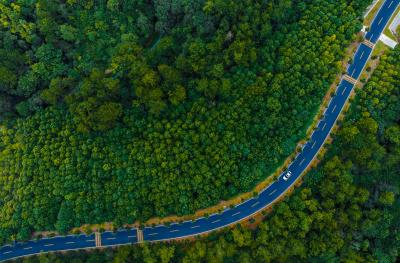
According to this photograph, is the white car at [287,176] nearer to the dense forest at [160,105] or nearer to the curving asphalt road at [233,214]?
the curving asphalt road at [233,214]

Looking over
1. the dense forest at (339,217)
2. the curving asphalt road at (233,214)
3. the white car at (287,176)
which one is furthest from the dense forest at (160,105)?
the dense forest at (339,217)

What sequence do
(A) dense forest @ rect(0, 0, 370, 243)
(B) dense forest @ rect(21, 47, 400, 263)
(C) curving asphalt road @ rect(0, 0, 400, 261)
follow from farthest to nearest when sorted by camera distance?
(C) curving asphalt road @ rect(0, 0, 400, 261)
(A) dense forest @ rect(0, 0, 370, 243)
(B) dense forest @ rect(21, 47, 400, 263)

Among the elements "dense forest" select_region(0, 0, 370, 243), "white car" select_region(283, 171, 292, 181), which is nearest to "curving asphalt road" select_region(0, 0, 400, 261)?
"white car" select_region(283, 171, 292, 181)

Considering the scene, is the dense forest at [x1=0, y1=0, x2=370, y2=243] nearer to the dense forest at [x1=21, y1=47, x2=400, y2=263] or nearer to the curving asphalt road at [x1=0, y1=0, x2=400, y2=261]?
the curving asphalt road at [x1=0, y1=0, x2=400, y2=261]

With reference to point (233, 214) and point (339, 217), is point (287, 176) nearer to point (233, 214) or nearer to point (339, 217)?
point (339, 217)

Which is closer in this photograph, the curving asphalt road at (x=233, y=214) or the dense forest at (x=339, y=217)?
the dense forest at (x=339, y=217)
